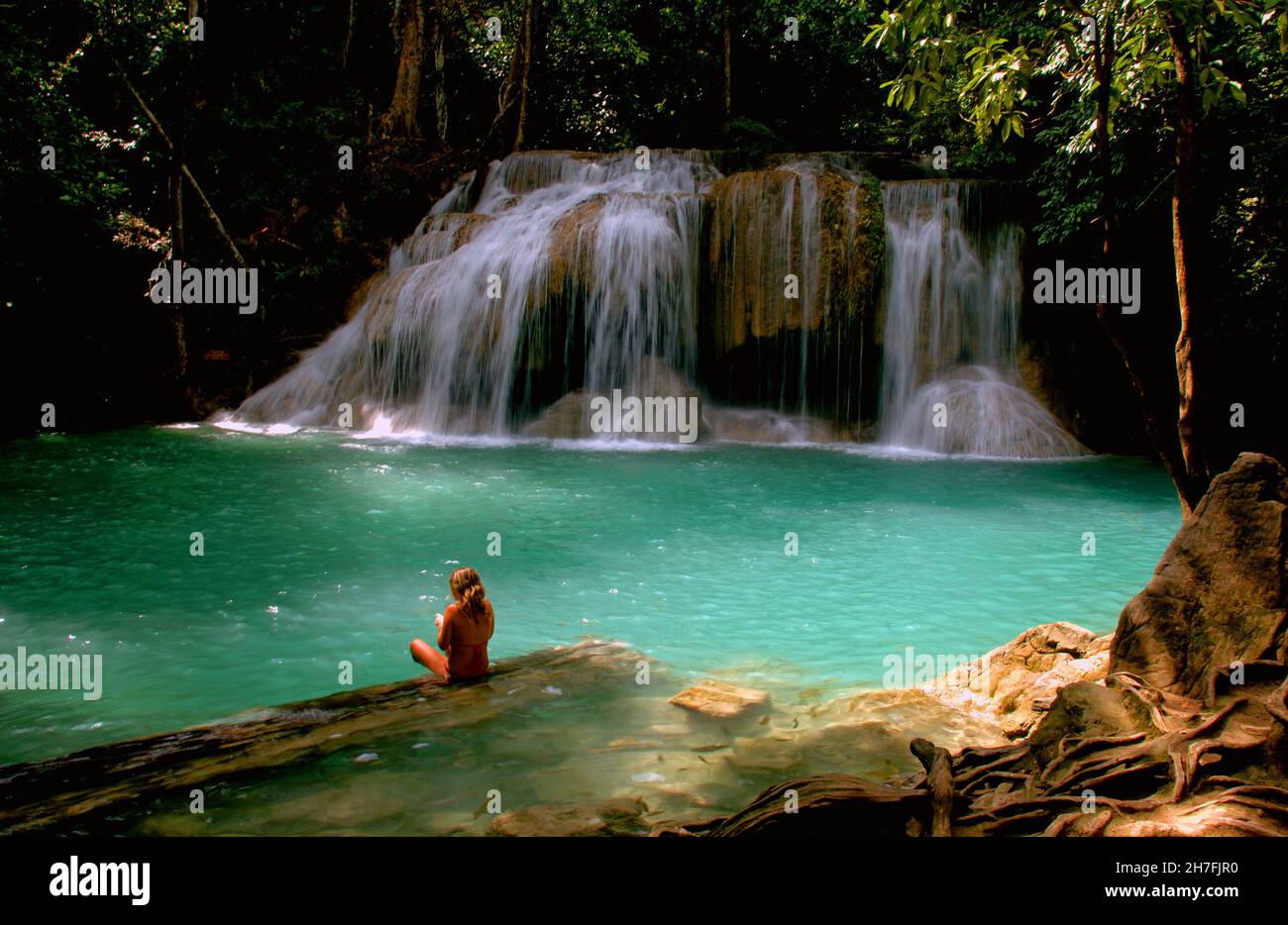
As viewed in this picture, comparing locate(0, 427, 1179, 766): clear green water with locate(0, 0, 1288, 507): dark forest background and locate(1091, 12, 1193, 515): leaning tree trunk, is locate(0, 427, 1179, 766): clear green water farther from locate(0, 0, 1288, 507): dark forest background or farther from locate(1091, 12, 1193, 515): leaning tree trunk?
→ locate(0, 0, 1288, 507): dark forest background

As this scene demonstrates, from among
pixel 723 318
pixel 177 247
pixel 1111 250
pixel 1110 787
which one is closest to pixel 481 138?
pixel 177 247

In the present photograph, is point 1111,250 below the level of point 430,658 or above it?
above

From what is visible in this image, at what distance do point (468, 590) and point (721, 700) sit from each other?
1.61 metres

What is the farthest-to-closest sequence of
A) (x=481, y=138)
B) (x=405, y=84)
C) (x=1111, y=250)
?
(x=481, y=138)
(x=405, y=84)
(x=1111, y=250)

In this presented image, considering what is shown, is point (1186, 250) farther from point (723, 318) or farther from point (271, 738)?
point (723, 318)

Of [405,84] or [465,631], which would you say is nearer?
[465,631]

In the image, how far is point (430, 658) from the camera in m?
5.38

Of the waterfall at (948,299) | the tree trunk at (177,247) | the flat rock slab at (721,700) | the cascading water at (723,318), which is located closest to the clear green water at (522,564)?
the flat rock slab at (721,700)

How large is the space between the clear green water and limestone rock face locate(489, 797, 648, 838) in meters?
1.84

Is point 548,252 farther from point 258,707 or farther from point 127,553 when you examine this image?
point 258,707

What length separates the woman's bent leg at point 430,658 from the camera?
17.4 feet

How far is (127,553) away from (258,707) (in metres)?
4.18

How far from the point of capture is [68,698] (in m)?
5.09
